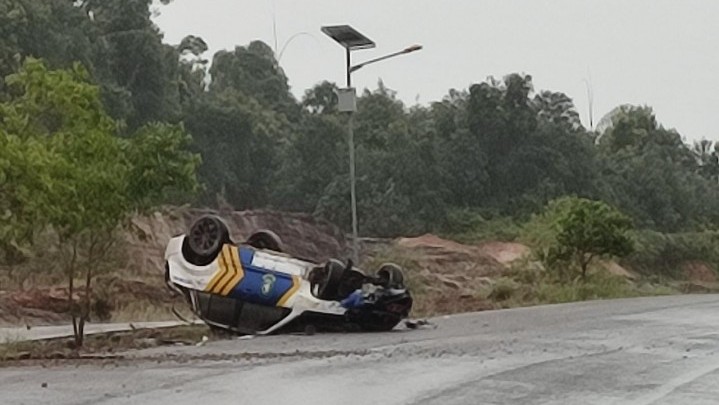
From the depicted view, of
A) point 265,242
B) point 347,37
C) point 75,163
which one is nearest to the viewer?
point 75,163

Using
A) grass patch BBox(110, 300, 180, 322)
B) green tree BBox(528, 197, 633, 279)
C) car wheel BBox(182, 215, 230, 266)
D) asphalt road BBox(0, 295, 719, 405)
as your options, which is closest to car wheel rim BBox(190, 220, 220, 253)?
car wheel BBox(182, 215, 230, 266)

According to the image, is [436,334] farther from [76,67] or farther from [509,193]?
[509,193]

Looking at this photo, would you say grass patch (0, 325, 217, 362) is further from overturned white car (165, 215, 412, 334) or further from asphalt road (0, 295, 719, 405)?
asphalt road (0, 295, 719, 405)

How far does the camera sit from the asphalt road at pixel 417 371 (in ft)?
36.2

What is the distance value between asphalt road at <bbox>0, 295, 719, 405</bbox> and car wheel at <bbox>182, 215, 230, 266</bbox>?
2212mm

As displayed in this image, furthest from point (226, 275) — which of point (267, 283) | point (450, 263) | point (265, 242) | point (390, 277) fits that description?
point (450, 263)

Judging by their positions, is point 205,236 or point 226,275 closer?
point 226,275

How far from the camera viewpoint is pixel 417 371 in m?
13.0

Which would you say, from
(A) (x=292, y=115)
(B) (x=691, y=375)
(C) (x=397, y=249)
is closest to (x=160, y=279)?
(C) (x=397, y=249)

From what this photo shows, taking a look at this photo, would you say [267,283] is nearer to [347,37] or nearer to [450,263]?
[347,37]

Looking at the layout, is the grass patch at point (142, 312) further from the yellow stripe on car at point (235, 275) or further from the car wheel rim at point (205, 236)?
the yellow stripe on car at point (235, 275)

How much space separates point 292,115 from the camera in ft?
218

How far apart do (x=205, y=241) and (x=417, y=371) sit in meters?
9.02

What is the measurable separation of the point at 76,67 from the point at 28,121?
106cm
